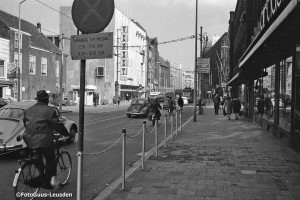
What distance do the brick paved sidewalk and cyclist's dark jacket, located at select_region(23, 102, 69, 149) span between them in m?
1.35

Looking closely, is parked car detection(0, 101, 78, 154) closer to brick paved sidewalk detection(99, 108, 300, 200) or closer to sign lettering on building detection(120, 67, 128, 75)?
brick paved sidewalk detection(99, 108, 300, 200)

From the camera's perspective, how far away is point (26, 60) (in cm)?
4300

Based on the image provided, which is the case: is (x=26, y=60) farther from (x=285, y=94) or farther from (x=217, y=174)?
(x=217, y=174)

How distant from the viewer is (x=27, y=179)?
525 centimetres

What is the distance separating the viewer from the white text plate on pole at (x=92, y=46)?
4.68 m

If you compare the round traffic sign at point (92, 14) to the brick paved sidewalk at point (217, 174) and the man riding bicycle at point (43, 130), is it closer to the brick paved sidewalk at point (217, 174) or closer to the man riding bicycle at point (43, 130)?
the man riding bicycle at point (43, 130)

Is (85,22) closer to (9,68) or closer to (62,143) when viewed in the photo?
(62,143)

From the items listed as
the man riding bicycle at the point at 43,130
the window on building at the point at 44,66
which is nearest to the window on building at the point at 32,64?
the window on building at the point at 44,66

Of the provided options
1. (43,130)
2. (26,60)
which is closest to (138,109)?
(26,60)

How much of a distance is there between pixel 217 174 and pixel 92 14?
13.5 ft

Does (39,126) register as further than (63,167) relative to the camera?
No

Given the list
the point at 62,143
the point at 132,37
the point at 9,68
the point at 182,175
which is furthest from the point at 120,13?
the point at 182,175

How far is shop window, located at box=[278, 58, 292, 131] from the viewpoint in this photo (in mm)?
11484

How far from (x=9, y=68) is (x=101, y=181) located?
106 ft
